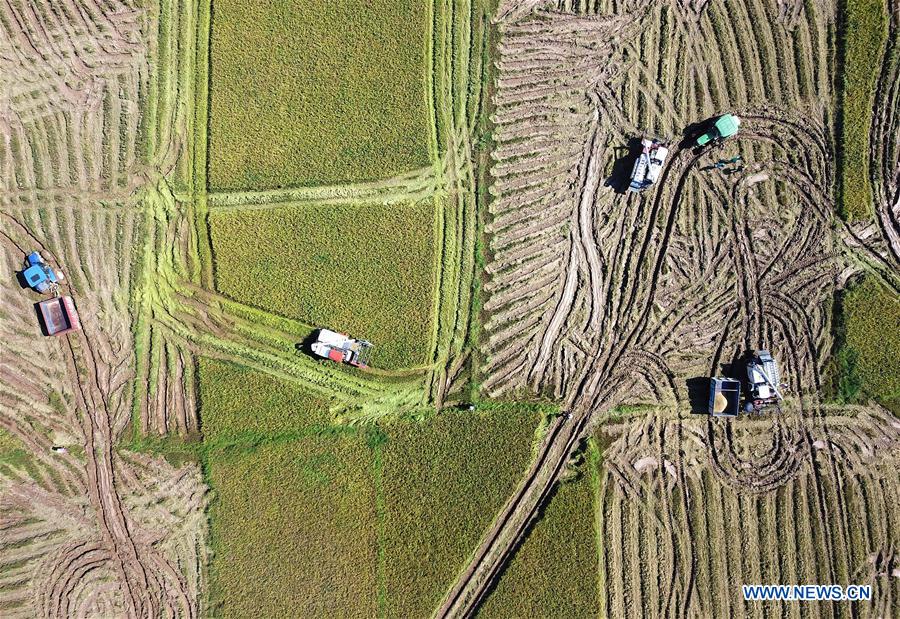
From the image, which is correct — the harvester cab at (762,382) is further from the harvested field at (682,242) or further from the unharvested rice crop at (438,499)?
the unharvested rice crop at (438,499)

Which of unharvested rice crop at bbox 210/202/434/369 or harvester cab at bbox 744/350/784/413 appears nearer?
harvester cab at bbox 744/350/784/413

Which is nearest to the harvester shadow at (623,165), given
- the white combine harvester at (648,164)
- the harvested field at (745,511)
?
the white combine harvester at (648,164)

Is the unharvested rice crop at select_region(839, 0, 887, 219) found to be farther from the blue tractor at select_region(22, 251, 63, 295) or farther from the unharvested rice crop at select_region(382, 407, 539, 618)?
the blue tractor at select_region(22, 251, 63, 295)

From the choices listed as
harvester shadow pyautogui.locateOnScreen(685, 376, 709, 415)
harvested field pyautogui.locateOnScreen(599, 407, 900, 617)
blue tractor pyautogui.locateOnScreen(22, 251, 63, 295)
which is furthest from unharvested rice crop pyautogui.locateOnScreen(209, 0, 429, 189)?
harvested field pyautogui.locateOnScreen(599, 407, 900, 617)

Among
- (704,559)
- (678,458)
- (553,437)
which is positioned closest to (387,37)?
(553,437)

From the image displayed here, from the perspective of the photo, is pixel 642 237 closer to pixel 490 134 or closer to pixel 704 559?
pixel 490 134

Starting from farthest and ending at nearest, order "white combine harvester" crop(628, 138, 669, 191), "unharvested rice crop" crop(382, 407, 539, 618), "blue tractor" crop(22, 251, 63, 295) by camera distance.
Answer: "unharvested rice crop" crop(382, 407, 539, 618), "white combine harvester" crop(628, 138, 669, 191), "blue tractor" crop(22, 251, 63, 295)
